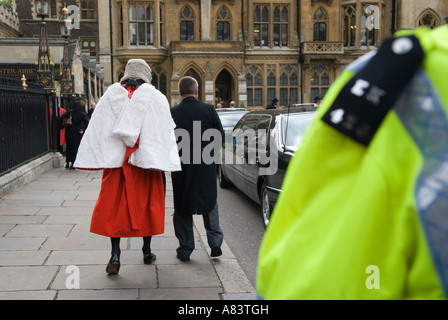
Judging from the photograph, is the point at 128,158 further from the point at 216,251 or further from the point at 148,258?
the point at 216,251

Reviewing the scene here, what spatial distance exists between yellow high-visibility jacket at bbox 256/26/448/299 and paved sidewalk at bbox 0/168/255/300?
2964 mm

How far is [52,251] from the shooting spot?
5.05 meters

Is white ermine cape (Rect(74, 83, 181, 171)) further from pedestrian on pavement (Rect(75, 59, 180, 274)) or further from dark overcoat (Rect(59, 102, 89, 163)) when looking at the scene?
dark overcoat (Rect(59, 102, 89, 163))

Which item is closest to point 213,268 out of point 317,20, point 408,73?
point 408,73

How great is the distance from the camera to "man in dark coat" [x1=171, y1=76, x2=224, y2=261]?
15.7 ft

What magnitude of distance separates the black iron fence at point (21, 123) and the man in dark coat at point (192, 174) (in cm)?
462

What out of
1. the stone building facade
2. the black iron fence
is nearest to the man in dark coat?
the black iron fence

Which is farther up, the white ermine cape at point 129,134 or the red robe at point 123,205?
the white ermine cape at point 129,134

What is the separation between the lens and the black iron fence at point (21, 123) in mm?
8445

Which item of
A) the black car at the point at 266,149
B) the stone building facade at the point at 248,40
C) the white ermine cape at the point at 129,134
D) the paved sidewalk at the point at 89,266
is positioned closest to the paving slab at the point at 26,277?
the paved sidewalk at the point at 89,266

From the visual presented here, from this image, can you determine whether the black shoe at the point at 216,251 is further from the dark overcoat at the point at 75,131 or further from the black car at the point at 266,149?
the dark overcoat at the point at 75,131

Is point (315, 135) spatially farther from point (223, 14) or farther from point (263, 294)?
point (223, 14)

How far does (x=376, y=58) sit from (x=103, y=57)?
31.2 metres

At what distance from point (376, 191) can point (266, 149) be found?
5.59 m
